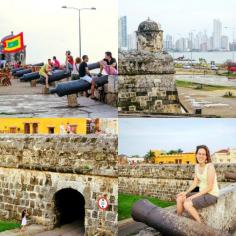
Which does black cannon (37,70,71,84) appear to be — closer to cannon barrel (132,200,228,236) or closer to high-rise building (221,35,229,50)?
high-rise building (221,35,229,50)

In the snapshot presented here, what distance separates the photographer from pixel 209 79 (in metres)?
6.43

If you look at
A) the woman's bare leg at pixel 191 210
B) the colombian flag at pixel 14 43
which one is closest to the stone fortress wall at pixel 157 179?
the colombian flag at pixel 14 43

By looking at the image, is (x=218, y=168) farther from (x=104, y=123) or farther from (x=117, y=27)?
(x=117, y=27)

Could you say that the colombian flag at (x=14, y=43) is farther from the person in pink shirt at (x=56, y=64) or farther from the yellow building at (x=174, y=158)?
the yellow building at (x=174, y=158)

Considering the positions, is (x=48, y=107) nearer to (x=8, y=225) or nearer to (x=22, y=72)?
(x=22, y=72)

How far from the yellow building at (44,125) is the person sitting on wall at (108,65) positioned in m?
0.62

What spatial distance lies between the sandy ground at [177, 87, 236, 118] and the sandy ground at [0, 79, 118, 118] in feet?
2.98

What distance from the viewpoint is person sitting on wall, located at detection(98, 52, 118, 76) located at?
5996 millimetres

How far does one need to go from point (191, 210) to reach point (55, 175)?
224 centimetres

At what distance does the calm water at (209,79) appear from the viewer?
6324mm

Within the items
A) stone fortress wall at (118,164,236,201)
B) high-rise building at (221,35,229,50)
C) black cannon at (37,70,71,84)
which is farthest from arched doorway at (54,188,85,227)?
high-rise building at (221,35,229,50)

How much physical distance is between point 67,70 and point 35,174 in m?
1.40

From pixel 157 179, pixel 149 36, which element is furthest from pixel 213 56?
pixel 157 179

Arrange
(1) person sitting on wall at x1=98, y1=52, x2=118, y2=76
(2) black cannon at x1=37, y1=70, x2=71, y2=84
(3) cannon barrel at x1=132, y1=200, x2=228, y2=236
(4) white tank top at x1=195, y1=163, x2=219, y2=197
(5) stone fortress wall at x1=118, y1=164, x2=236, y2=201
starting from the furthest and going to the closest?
(5) stone fortress wall at x1=118, y1=164, x2=236, y2=201 < (2) black cannon at x1=37, y1=70, x2=71, y2=84 < (1) person sitting on wall at x1=98, y1=52, x2=118, y2=76 < (4) white tank top at x1=195, y1=163, x2=219, y2=197 < (3) cannon barrel at x1=132, y1=200, x2=228, y2=236
